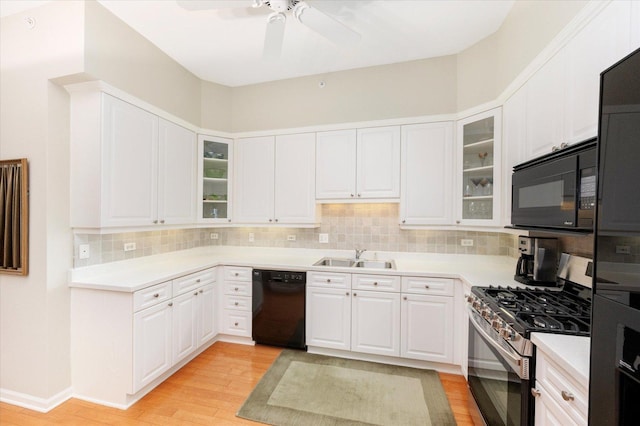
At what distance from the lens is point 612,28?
1265mm

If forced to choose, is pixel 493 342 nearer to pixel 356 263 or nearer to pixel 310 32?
pixel 356 263

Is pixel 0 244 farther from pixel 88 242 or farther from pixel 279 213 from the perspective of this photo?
pixel 279 213

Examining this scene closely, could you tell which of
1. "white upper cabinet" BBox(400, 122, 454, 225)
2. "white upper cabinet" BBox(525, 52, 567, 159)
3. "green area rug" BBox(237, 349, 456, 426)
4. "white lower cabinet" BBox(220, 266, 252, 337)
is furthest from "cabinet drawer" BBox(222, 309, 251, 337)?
"white upper cabinet" BBox(525, 52, 567, 159)

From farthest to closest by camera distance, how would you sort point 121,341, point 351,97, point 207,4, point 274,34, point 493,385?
1. point 351,97
2. point 121,341
3. point 274,34
4. point 207,4
5. point 493,385

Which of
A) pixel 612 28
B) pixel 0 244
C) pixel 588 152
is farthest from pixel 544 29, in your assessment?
pixel 0 244

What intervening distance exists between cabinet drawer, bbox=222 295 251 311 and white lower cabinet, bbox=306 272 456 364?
Answer: 2.33 ft

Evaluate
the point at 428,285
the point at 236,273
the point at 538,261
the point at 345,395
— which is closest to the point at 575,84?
the point at 538,261

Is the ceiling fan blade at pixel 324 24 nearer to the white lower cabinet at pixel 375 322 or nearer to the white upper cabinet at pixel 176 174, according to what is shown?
the white upper cabinet at pixel 176 174

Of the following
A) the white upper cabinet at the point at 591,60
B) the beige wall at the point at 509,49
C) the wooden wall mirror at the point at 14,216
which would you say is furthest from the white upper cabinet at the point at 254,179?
the white upper cabinet at the point at 591,60

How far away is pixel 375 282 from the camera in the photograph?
2629 mm

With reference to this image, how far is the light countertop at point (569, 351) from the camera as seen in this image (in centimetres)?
94

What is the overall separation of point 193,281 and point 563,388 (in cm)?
273

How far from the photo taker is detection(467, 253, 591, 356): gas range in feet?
4.12

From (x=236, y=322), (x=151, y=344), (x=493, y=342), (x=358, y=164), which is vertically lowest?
(x=236, y=322)
